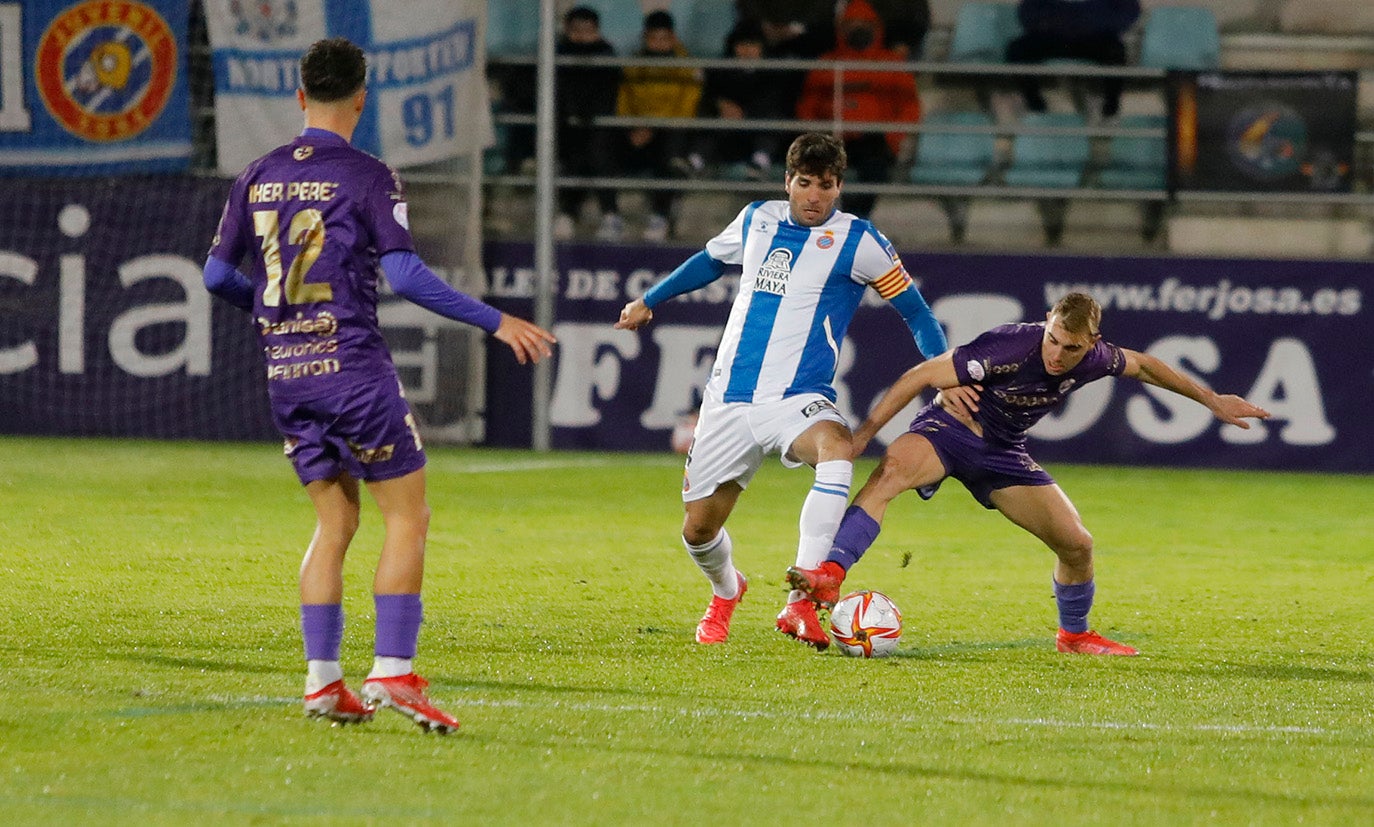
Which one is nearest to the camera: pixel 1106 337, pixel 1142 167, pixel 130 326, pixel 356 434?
pixel 356 434

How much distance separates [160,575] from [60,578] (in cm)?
41

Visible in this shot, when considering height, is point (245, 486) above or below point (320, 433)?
below

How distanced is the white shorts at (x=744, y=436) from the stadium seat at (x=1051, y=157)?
1017 cm

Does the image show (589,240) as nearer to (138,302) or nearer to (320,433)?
(138,302)

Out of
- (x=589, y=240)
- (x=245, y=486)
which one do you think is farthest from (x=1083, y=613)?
(x=589, y=240)

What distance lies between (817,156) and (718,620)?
166cm

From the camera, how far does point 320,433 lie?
507 cm

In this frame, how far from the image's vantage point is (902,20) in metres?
Answer: 16.5

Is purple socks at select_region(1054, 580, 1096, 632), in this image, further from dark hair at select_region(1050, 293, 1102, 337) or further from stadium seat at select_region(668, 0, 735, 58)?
stadium seat at select_region(668, 0, 735, 58)

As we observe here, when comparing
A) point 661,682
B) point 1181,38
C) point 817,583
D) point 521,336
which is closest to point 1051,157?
point 1181,38

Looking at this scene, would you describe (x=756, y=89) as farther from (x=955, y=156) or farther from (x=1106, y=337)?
(x=1106, y=337)

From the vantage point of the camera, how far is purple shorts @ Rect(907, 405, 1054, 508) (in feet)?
22.8

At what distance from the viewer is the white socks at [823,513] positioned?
6598 mm

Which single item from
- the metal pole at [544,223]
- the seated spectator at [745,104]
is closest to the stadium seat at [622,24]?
→ the seated spectator at [745,104]
